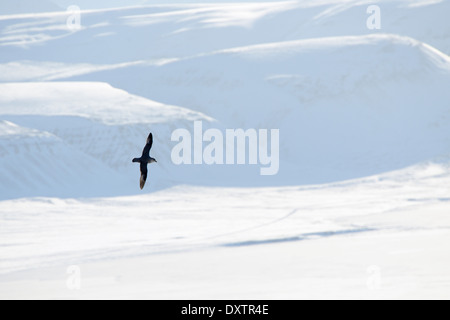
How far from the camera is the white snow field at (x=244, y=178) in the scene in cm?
3272

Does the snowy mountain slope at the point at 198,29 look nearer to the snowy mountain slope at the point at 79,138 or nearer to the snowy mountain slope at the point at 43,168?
the snowy mountain slope at the point at 79,138

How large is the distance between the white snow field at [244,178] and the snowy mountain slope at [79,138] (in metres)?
0.16

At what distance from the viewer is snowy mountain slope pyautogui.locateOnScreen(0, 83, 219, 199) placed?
60.2 m

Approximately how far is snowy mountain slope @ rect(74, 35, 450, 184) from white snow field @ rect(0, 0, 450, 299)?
17 centimetres

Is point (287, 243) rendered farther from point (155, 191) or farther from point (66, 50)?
point (66, 50)

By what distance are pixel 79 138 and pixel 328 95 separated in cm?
2348

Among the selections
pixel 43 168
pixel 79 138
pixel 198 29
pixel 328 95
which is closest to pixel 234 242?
pixel 43 168

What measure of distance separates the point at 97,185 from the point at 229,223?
667 inches

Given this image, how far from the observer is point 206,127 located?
7194cm

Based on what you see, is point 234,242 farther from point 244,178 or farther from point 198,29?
point 198,29

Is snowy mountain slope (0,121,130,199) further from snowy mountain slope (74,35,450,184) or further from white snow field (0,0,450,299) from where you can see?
snowy mountain slope (74,35,450,184)

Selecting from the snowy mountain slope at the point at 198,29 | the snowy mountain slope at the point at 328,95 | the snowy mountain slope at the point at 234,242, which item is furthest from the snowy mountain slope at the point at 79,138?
the snowy mountain slope at the point at 198,29

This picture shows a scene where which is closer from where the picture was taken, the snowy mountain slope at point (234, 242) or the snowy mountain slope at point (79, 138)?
the snowy mountain slope at point (234, 242)

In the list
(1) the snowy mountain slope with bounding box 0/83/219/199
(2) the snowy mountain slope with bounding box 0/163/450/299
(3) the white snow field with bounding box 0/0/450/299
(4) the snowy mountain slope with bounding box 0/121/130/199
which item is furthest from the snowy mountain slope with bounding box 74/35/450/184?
(4) the snowy mountain slope with bounding box 0/121/130/199
